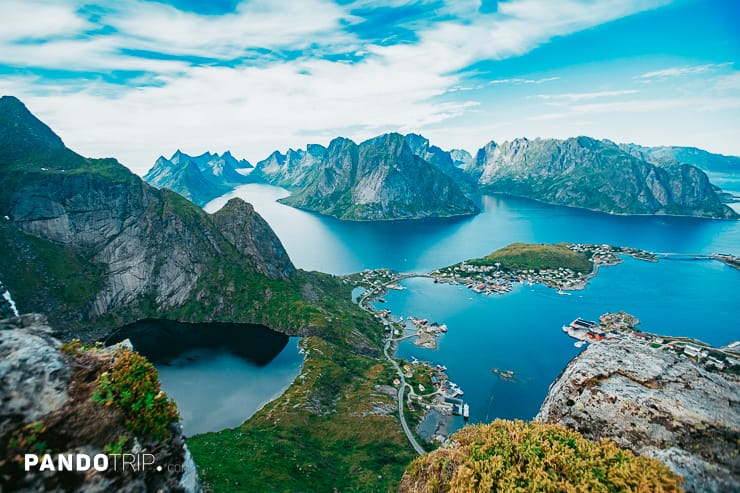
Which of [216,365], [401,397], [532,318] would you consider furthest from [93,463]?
[532,318]

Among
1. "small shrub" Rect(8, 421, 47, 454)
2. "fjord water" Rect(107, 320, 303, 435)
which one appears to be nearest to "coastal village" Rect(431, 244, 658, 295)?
"fjord water" Rect(107, 320, 303, 435)

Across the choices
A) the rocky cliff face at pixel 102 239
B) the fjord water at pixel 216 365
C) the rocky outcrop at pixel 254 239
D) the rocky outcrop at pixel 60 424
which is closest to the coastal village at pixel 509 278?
the rocky outcrop at pixel 254 239

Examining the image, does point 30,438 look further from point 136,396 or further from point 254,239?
point 254,239

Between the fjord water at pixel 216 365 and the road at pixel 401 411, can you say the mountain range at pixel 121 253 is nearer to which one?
the fjord water at pixel 216 365

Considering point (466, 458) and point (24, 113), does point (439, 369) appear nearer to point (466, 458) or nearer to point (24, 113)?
point (466, 458)

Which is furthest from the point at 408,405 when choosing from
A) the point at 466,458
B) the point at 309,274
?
the point at 309,274

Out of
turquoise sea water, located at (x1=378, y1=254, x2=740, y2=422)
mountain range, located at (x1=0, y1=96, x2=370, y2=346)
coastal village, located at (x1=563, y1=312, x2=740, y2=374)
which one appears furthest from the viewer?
mountain range, located at (x1=0, y1=96, x2=370, y2=346)

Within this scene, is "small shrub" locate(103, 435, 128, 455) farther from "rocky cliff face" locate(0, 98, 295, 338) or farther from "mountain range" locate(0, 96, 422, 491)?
"rocky cliff face" locate(0, 98, 295, 338)
